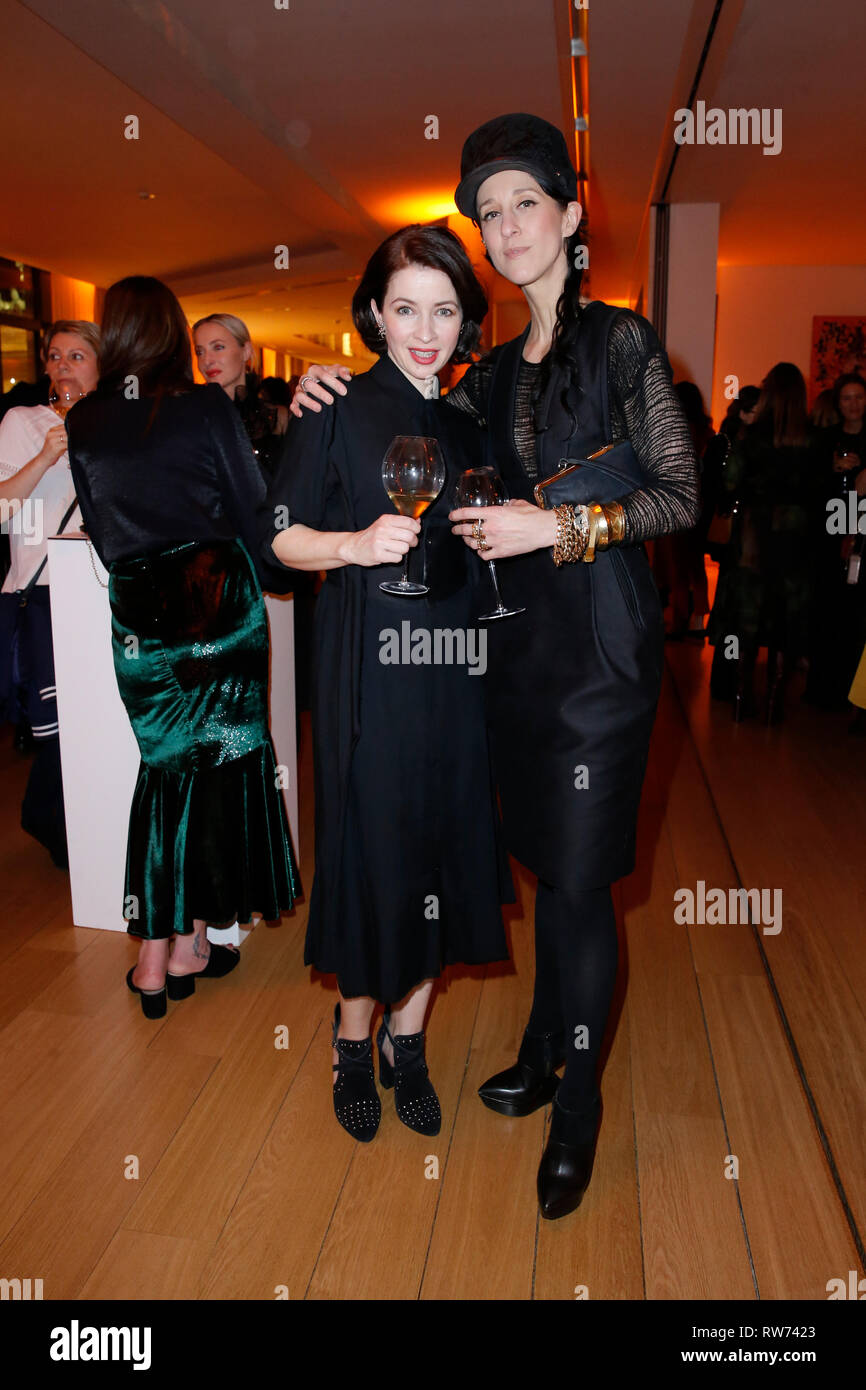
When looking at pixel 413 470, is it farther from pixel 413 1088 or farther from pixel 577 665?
pixel 413 1088

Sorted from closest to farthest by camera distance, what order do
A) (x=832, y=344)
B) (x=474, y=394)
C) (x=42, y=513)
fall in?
(x=474, y=394), (x=42, y=513), (x=832, y=344)

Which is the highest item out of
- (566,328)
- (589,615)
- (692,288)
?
(692,288)

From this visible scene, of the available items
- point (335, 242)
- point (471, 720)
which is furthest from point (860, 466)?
point (335, 242)

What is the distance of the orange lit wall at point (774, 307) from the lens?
11789 millimetres

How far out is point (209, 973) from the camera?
2.73 metres

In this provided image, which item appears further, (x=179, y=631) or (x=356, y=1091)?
(x=179, y=631)

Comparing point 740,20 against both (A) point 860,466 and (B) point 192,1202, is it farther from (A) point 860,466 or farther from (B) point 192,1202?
(B) point 192,1202

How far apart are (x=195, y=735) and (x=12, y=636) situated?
4.15 ft

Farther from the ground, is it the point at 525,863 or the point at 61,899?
the point at 525,863

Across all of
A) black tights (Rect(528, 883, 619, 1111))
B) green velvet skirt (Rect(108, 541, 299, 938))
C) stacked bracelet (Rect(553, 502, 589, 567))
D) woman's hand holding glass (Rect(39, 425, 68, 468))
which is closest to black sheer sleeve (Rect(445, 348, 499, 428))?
stacked bracelet (Rect(553, 502, 589, 567))

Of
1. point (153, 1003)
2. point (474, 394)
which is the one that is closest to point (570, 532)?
point (474, 394)

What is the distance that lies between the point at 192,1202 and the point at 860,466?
Result: 4.72 meters

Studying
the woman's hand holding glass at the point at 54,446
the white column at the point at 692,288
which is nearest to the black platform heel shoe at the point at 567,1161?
the woman's hand holding glass at the point at 54,446

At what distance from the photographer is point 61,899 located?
3182mm
